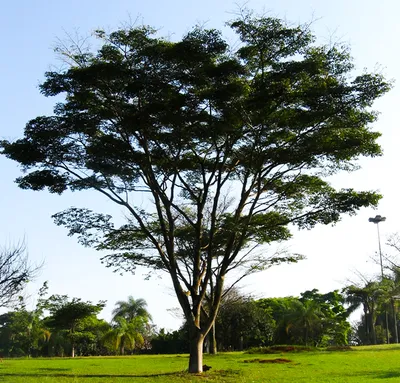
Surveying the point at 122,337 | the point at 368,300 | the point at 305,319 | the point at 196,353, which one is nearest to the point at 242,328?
the point at 305,319

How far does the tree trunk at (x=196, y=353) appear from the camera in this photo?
61.1 feet

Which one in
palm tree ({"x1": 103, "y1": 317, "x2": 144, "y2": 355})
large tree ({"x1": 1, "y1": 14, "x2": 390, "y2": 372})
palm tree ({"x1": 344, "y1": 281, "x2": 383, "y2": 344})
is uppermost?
large tree ({"x1": 1, "y1": 14, "x2": 390, "y2": 372})

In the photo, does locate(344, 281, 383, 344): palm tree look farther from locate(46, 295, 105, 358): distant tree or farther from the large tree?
the large tree

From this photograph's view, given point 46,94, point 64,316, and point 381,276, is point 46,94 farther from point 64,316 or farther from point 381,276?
point 381,276

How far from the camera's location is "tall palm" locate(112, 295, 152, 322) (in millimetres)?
59844

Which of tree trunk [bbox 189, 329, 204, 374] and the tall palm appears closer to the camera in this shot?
tree trunk [bbox 189, 329, 204, 374]

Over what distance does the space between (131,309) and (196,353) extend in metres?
43.0

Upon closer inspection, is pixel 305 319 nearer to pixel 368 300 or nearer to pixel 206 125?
pixel 368 300

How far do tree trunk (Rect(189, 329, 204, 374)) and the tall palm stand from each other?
41.9 m

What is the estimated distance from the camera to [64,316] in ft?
143

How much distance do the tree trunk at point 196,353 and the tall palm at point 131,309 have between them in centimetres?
4188

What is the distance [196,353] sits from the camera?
61.8 feet

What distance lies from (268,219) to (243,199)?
178 cm

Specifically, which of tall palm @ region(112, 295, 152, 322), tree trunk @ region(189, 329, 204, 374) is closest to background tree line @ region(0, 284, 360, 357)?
tall palm @ region(112, 295, 152, 322)
